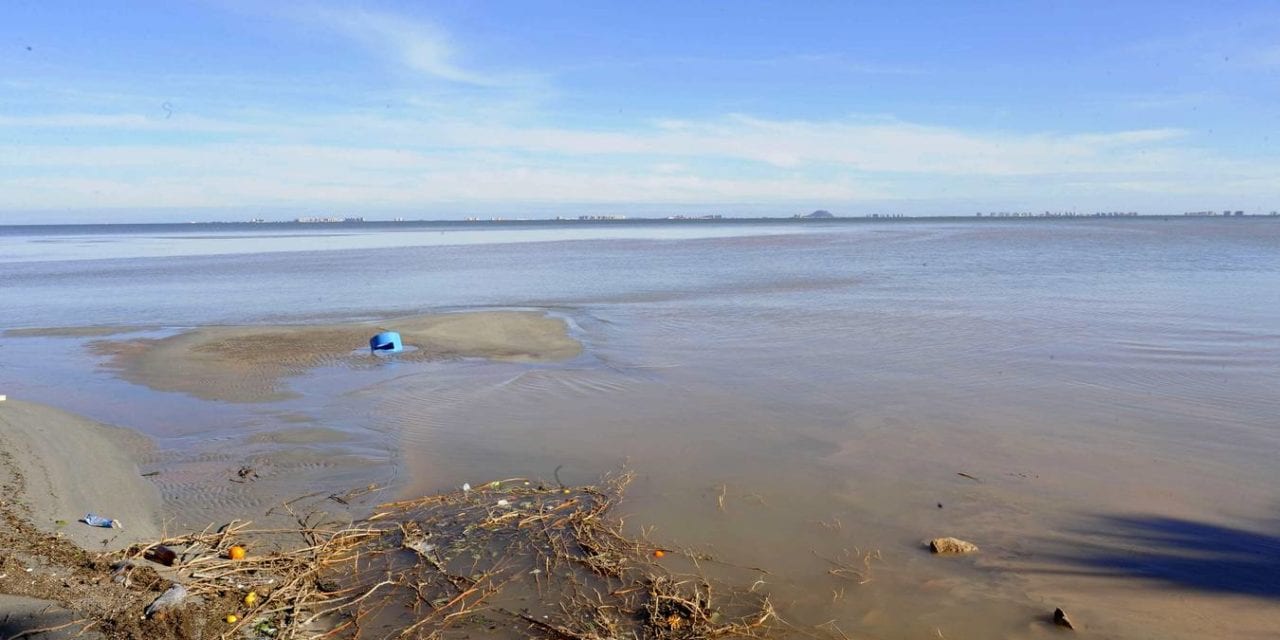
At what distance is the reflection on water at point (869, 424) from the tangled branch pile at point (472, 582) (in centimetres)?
46

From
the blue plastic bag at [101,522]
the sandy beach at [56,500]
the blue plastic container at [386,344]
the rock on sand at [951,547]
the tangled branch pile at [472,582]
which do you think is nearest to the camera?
the sandy beach at [56,500]

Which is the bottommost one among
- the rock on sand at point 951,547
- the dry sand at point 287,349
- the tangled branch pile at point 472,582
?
the dry sand at point 287,349

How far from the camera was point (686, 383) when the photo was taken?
11.1 metres

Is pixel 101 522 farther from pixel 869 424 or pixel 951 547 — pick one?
pixel 869 424

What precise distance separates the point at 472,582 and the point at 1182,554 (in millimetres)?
4638

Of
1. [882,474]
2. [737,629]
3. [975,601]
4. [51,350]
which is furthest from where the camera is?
[51,350]

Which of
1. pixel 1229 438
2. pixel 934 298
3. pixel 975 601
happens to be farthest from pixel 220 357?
pixel 934 298

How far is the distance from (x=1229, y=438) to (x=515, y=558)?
6825 millimetres

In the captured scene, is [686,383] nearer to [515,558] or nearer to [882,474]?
[882,474]

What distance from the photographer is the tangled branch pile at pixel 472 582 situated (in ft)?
15.6

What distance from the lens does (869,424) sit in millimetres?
8906

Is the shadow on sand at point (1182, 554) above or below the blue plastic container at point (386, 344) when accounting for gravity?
A: above

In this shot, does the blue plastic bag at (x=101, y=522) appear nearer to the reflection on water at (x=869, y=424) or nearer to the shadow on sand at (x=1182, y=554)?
the reflection on water at (x=869, y=424)

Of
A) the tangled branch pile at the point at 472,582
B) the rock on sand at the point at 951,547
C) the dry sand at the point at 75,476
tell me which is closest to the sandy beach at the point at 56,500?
the dry sand at the point at 75,476
